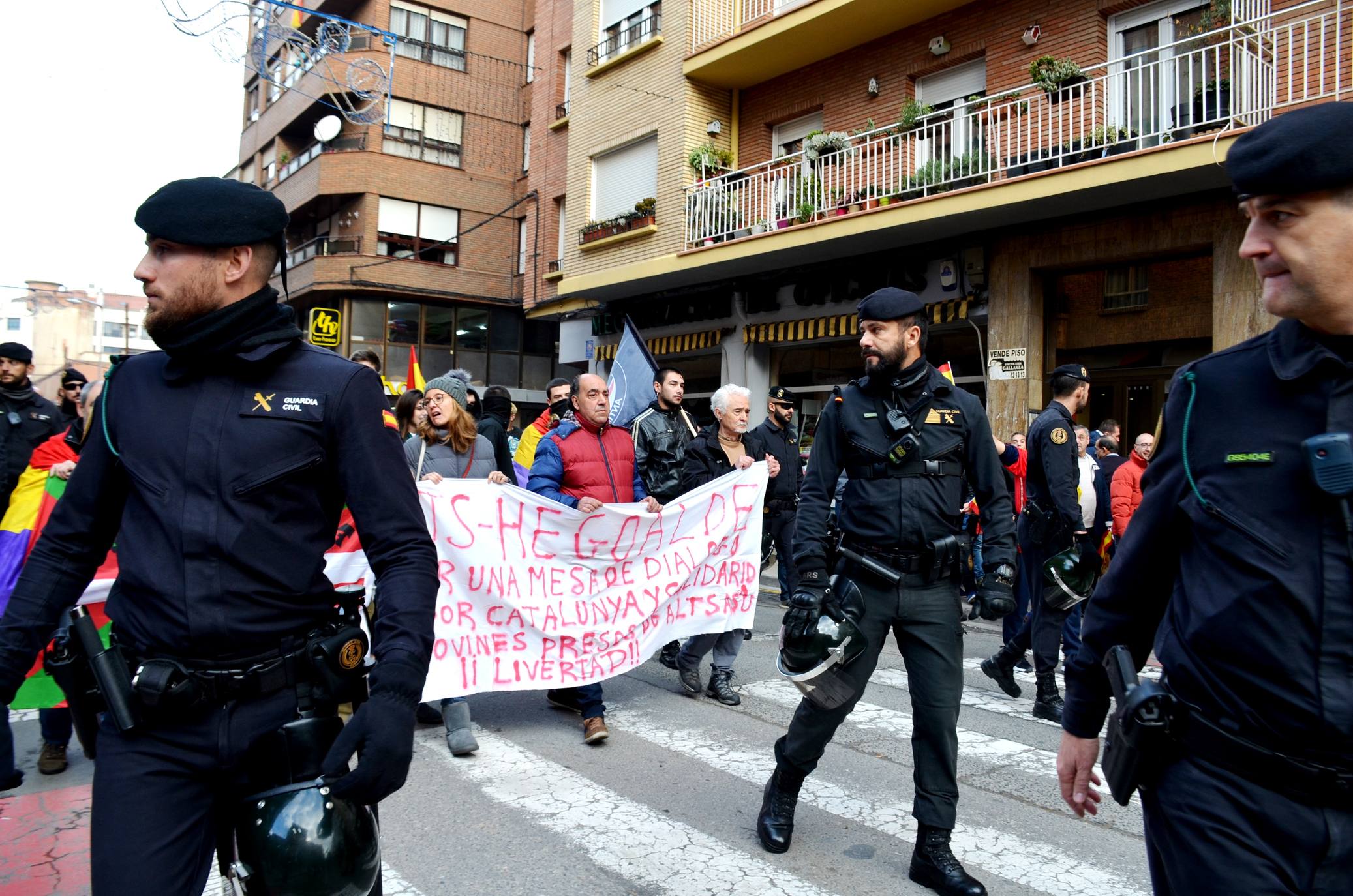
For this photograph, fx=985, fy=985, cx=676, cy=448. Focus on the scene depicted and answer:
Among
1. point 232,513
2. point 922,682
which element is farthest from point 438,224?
point 232,513

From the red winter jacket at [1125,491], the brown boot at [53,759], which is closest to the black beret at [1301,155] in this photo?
the brown boot at [53,759]

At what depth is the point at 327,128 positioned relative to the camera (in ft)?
89.2

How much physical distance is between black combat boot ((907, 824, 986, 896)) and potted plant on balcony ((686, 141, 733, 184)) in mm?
15491

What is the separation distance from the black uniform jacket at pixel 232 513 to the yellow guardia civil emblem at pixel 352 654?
0.11m

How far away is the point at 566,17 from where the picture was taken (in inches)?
935

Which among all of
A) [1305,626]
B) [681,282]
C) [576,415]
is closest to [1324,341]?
[1305,626]

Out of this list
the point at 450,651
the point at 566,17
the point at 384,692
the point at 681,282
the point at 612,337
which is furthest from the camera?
the point at 566,17

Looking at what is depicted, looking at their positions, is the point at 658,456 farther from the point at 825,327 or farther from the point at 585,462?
the point at 825,327

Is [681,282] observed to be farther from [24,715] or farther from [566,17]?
[24,715]

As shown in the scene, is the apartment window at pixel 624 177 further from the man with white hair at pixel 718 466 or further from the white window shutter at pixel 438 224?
the man with white hair at pixel 718 466

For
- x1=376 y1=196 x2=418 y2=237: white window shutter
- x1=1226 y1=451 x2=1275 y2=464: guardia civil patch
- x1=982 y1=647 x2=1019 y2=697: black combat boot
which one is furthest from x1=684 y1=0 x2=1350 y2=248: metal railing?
x1=376 y1=196 x2=418 y2=237: white window shutter

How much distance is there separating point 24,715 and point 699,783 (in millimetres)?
4321

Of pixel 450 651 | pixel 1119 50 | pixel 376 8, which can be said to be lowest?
pixel 450 651

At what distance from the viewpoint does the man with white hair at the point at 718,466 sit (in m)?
6.55
